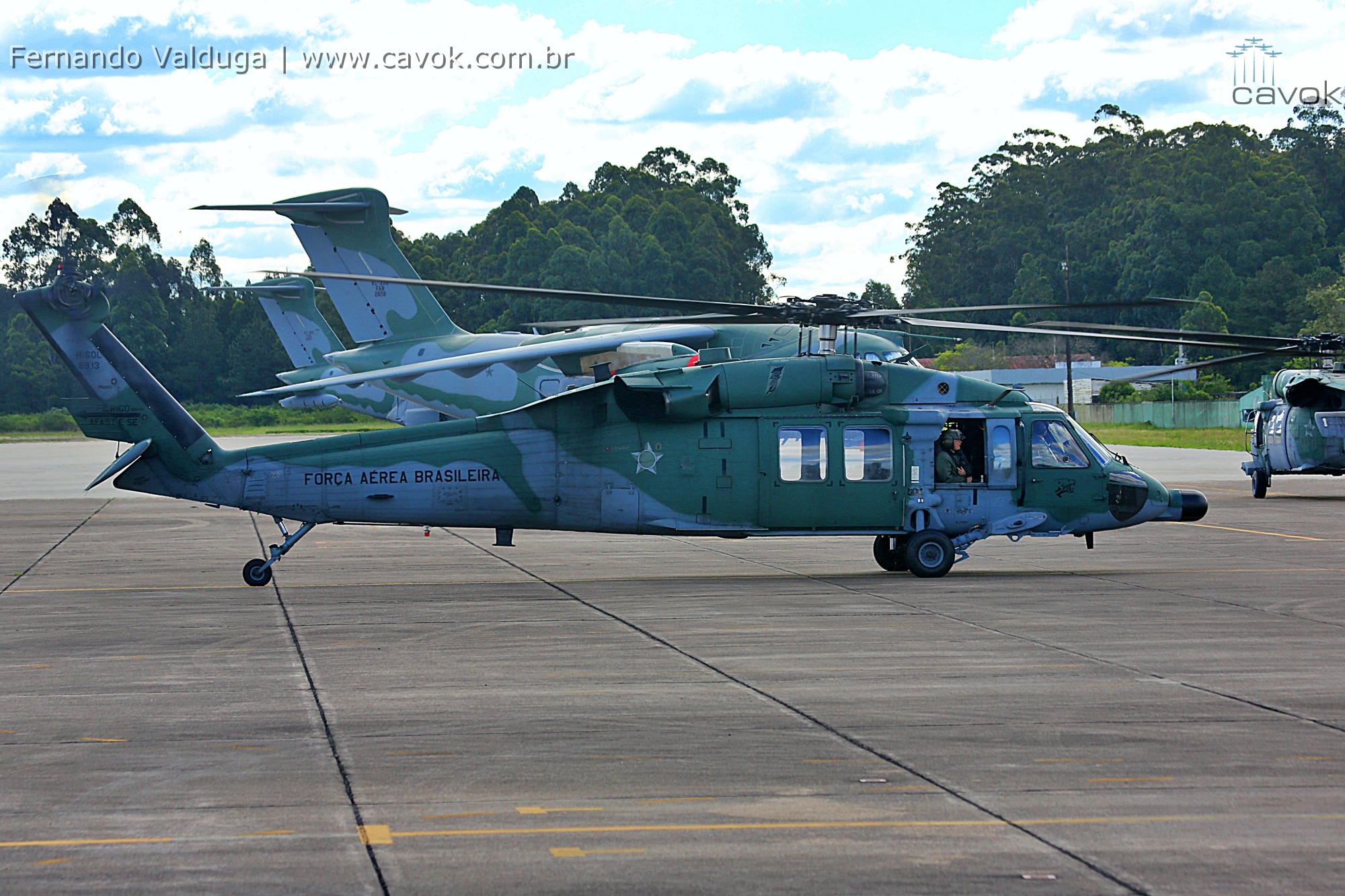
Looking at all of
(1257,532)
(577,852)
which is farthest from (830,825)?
(1257,532)

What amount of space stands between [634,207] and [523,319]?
42.6 m

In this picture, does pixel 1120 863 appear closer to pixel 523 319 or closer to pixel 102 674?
pixel 102 674

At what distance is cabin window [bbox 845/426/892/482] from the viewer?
55.9 feet

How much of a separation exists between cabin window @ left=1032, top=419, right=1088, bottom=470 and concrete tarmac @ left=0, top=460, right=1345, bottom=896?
1.53 m

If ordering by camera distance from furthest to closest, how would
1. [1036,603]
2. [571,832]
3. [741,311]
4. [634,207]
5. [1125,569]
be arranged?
Answer: [634,207]
[1125,569]
[741,311]
[1036,603]
[571,832]

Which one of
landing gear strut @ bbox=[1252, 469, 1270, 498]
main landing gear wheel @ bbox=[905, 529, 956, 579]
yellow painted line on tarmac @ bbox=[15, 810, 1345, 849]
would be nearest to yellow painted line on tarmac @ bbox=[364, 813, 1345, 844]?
yellow painted line on tarmac @ bbox=[15, 810, 1345, 849]

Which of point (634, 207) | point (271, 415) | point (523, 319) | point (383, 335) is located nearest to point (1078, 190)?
point (634, 207)

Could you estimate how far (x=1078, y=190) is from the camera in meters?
156

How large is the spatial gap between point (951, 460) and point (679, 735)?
9.50 meters

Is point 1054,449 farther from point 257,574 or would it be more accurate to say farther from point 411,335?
point 411,335

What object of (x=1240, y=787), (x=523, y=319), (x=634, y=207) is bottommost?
(x=1240, y=787)

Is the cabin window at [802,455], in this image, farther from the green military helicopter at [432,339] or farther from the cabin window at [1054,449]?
the green military helicopter at [432,339]

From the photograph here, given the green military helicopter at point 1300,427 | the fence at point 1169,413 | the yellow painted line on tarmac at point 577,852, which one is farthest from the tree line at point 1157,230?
the yellow painted line on tarmac at point 577,852

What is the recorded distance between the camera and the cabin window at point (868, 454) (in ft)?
55.9
